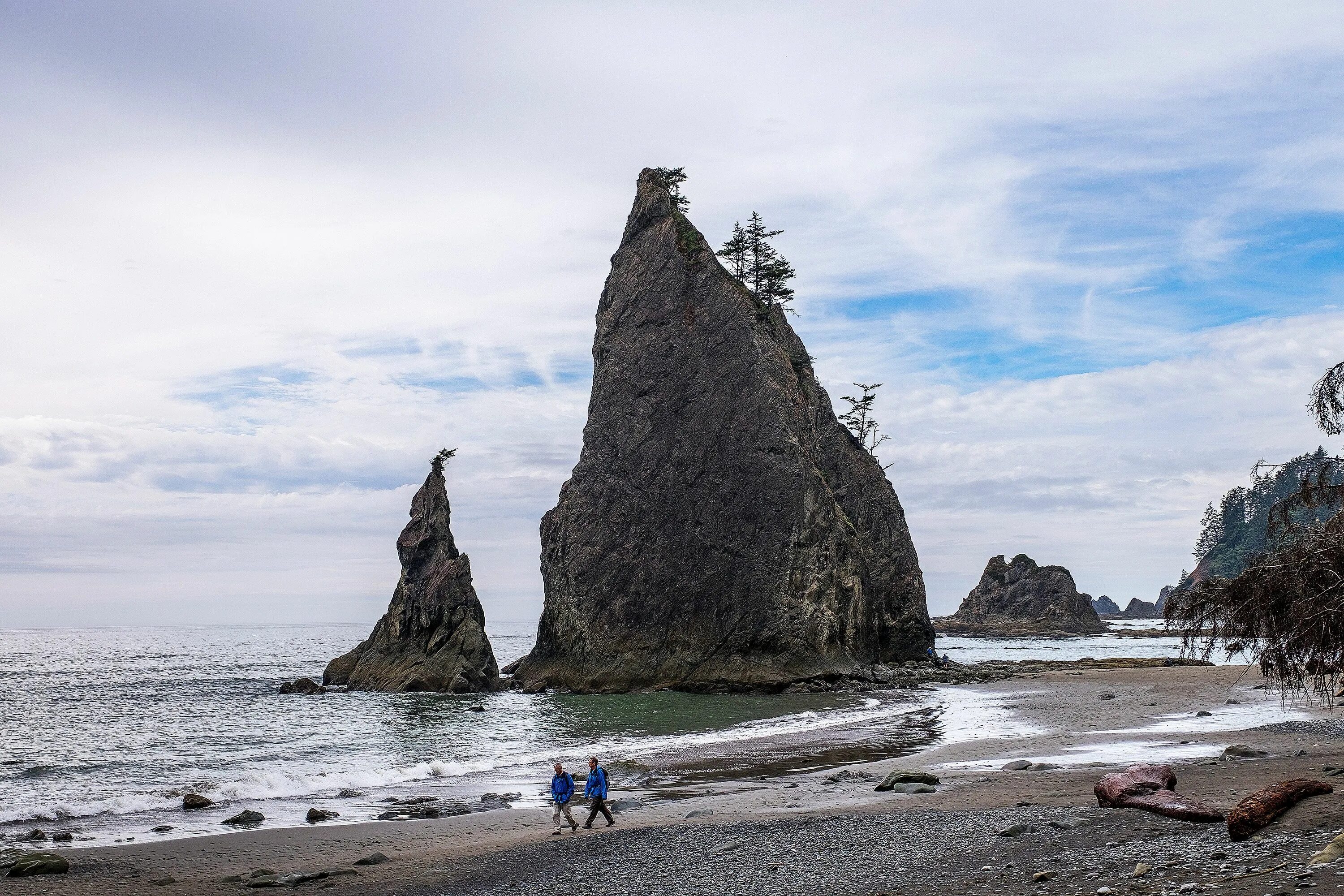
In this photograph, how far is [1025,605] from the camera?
16312 centimetres

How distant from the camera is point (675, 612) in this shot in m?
65.4

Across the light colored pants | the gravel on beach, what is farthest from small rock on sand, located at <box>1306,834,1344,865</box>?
the light colored pants

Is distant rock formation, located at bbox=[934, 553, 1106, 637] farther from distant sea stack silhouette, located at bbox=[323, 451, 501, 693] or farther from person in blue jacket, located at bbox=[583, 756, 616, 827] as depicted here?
person in blue jacket, located at bbox=[583, 756, 616, 827]

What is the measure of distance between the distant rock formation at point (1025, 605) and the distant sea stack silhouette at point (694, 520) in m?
88.3

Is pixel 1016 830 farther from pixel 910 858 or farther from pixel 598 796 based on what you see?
pixel 598 796

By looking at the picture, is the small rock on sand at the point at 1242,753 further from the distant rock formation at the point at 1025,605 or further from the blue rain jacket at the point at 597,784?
the distant rock formation at the point at 1025,605

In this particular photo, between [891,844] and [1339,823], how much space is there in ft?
19.1

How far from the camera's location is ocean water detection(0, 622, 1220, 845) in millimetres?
25922

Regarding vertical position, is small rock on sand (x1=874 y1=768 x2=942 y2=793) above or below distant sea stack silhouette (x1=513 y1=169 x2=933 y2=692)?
below

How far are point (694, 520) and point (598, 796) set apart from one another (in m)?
48.2

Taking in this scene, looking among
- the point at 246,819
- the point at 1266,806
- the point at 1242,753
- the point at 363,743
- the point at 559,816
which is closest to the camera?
the point at 1266,806

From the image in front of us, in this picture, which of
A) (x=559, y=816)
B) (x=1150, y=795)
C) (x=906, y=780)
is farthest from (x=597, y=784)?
(x=1150, y=795)

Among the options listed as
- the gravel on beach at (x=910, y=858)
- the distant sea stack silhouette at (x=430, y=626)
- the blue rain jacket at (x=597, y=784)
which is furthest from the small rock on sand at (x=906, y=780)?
the distant sea stack silhouette at (x=430, y=626)

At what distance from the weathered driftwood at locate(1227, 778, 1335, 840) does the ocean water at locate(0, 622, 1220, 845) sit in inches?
558
